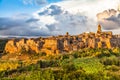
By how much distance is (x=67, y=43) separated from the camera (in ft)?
245

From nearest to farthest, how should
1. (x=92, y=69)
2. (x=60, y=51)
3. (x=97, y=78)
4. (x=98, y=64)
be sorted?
(x=97, y=78) < (x=92, y=69) < (x=98, y=64) < (x=60, y=51)

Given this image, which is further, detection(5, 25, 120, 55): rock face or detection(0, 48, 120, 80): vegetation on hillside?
detection(5, 25, 120, 55): rock face


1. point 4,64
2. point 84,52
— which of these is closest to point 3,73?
point 4,64

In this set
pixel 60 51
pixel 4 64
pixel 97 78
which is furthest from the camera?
pixel 60 51

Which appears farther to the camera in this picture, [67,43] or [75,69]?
[67,43]

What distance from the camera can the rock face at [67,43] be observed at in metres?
73.2

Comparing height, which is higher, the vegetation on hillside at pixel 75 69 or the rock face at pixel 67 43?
the rock face at pixel 67 43

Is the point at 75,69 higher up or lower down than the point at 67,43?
lower down

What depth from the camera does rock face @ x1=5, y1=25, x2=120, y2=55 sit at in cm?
7325

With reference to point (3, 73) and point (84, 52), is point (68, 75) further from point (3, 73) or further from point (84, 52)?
point (84, 52)

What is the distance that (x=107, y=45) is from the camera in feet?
245

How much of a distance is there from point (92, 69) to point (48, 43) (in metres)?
29.0

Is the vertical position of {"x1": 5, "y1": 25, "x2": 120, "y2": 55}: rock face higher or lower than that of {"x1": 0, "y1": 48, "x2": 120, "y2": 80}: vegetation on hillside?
higher

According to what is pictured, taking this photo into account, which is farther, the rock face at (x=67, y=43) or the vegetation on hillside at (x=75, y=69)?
the rock face at (x=67, y=43)
